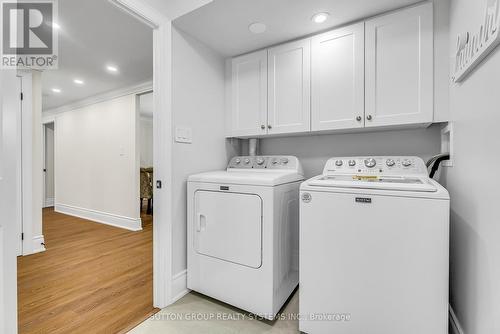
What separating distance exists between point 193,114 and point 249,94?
0.57 m

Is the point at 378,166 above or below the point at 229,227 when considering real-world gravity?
above

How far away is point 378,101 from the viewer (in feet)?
5.28

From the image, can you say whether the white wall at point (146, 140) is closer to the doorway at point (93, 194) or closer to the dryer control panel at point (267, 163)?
the doorway at point (93, 194)

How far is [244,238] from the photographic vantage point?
1518 millimetres

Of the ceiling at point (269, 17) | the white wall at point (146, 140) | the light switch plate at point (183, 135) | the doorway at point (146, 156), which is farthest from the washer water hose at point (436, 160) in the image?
the white wall at point (146, 140)

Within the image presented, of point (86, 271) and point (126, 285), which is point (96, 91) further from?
point (126, 285)

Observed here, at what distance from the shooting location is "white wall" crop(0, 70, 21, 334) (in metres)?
0.90

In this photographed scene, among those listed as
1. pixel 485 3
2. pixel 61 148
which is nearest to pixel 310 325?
pixel 485 3

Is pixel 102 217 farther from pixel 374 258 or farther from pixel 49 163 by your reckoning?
pixel 374 258

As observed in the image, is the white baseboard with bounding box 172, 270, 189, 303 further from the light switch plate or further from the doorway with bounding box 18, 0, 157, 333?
the light switch plate

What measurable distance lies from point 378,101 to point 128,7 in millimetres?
1763

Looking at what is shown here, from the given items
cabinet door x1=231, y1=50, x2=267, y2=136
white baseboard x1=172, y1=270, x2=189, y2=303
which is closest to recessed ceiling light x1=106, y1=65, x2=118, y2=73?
cabinet door x1=231, y1=50, x2=267, y2=136

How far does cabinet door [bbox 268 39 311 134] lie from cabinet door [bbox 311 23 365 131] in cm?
6

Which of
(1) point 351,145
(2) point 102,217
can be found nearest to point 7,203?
(1) point 351,145
